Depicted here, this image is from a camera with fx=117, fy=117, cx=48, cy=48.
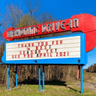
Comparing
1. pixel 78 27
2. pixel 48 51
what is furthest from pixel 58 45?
pixel 78 27

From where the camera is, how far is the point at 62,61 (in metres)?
7.89

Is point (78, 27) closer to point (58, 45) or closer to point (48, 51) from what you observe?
Result: point (58, 45)

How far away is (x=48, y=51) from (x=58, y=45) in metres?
0.87

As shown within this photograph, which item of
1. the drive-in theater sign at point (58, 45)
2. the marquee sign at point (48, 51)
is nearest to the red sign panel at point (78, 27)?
the drive-in theater sign at point (58, 45)

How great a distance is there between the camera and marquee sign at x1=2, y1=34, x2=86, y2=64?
760 centimetres

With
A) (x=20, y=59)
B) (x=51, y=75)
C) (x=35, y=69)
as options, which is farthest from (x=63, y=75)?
(x=20, y=59)

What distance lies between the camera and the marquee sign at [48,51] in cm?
760

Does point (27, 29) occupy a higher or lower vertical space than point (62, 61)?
higher

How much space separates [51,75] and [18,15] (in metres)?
10.2

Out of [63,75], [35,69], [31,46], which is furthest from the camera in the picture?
[63,75]

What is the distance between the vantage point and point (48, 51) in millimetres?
8555

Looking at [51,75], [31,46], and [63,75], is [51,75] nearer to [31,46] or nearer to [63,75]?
[63,75]

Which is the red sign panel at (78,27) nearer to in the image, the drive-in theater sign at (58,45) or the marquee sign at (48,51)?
the drive-in theater sign at (58,45)

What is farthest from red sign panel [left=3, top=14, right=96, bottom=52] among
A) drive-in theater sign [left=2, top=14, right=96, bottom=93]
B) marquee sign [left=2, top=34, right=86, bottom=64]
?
marquee sign [left=2, top=34, right=86, bottom=64]
